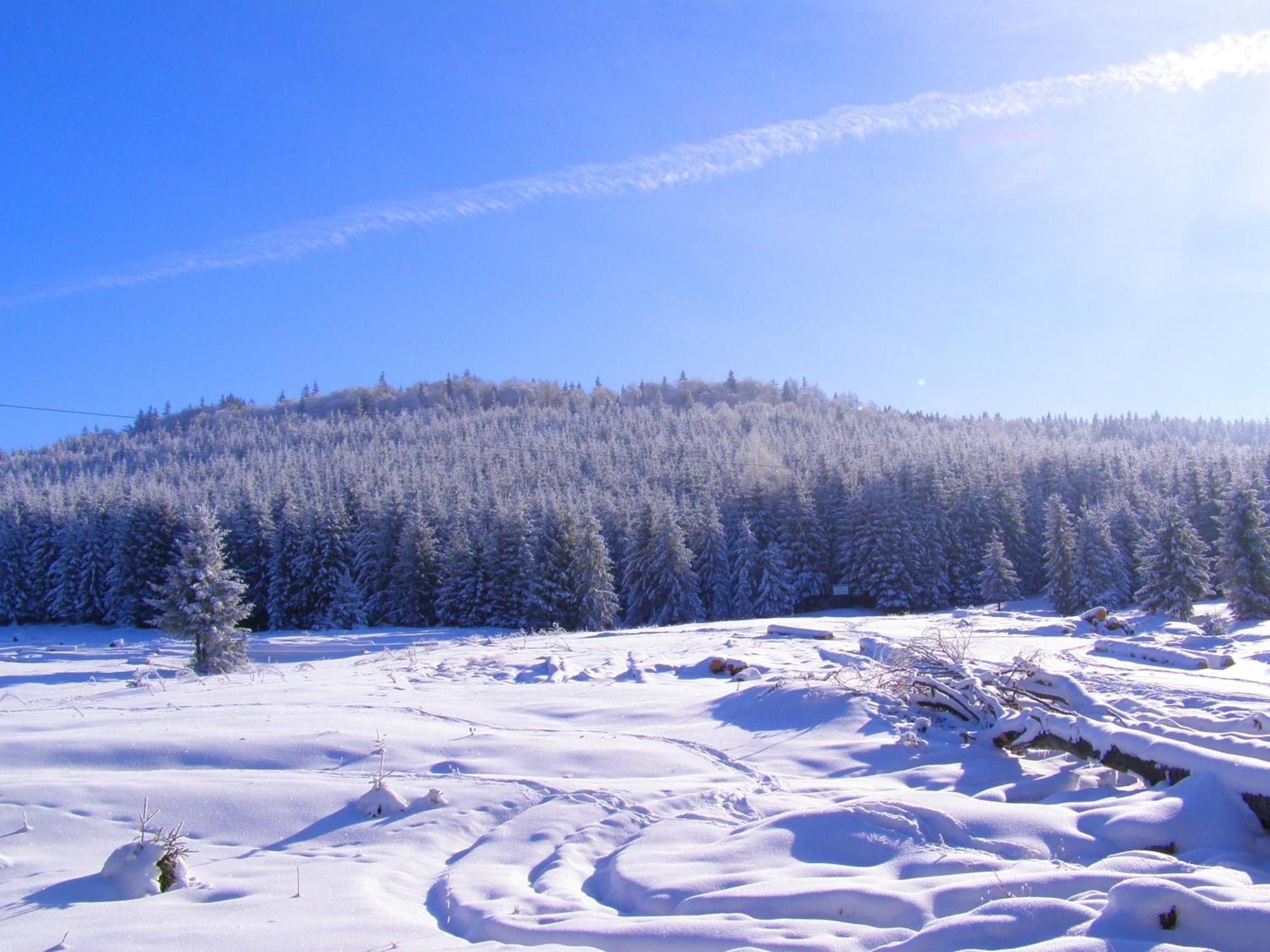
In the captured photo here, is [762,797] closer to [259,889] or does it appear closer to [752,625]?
[259,889]

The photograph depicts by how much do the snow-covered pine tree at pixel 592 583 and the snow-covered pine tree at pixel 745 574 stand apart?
9742 mm

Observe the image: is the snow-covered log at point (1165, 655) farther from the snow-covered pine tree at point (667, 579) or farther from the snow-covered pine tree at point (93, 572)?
the snow-covered pine tree at point (93, 572)

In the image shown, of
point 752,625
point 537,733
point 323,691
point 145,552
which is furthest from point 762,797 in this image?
point 145,552

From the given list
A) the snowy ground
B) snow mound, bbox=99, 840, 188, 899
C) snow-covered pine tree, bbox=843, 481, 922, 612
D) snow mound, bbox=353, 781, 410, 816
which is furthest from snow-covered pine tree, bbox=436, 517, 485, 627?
snow mound, bbox=99, 840, 188, 899

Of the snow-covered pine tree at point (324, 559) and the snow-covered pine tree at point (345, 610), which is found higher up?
the snow-covered pine tree at point (324, 559)

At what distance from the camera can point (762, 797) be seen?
6.86 m

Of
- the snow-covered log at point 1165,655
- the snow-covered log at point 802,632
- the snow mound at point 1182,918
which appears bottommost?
the snow-covered log at point 1165,655

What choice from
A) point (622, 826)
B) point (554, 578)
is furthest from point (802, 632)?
point (554, 578)

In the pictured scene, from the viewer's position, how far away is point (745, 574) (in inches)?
2142

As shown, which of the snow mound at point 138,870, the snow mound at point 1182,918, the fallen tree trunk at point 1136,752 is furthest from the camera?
the fallen tree trunk at point 1136,752

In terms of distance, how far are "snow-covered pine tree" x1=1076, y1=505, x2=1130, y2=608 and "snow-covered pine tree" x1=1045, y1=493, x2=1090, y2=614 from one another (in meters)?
0.33

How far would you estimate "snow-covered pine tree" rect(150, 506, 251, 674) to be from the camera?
28672mm

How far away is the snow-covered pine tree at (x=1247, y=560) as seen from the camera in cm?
3703

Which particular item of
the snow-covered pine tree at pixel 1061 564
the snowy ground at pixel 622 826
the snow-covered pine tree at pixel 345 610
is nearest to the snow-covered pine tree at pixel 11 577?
the snow-covered pine tree at pixel 345 610
